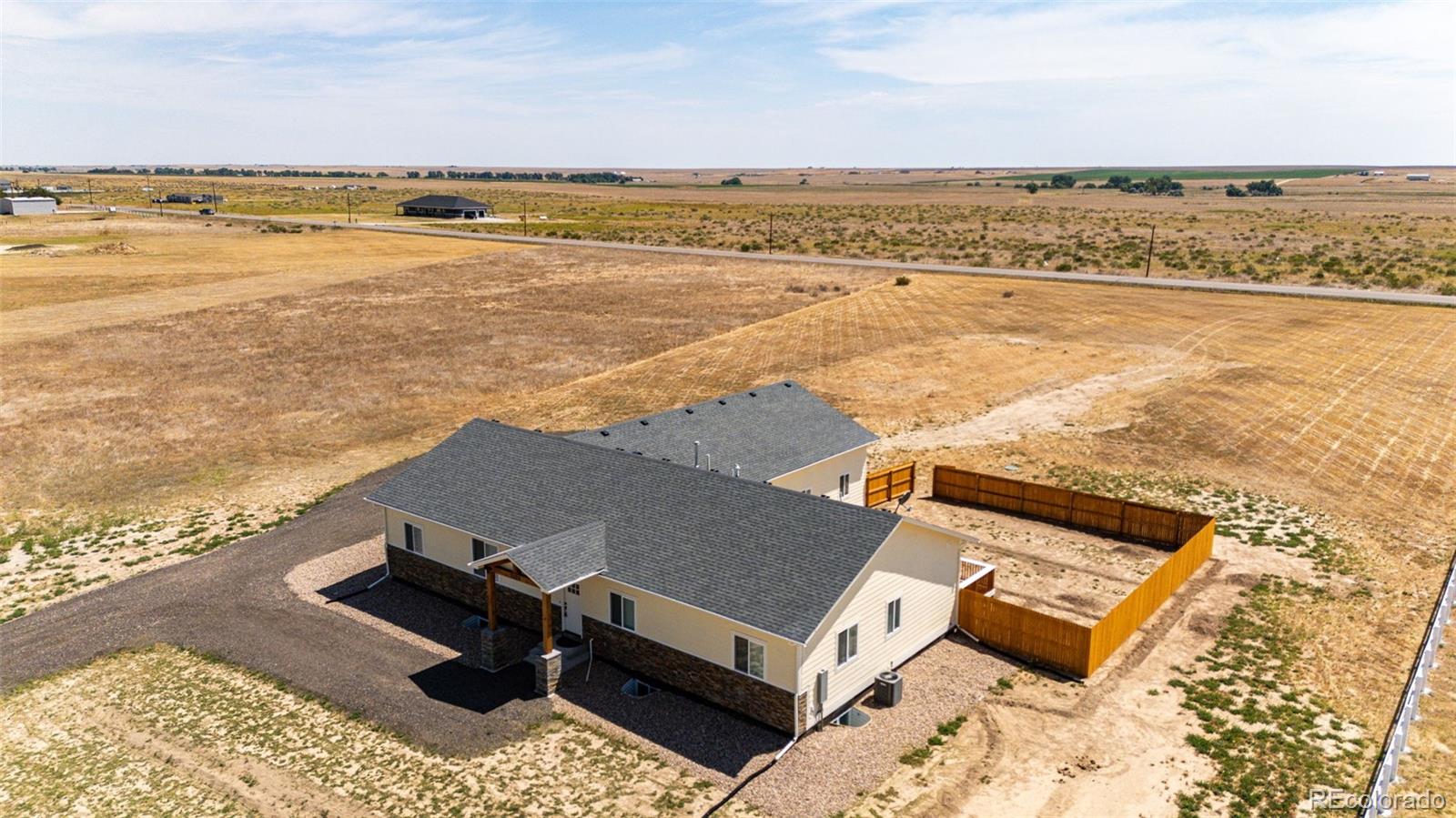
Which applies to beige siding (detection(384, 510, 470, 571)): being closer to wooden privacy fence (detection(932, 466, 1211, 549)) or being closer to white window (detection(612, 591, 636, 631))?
white window (detection(612, 591, 636, 631))

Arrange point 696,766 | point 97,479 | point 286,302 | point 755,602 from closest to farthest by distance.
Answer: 1. point 696,766
2. point 755,602
3. point 97,479
4. point 286,302

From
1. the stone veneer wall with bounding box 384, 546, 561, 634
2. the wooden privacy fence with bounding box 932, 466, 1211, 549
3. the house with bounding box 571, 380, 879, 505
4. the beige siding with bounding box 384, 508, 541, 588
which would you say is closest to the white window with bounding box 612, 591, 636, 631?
the stone veneer wall with bounding box 384, 546, 561, 634

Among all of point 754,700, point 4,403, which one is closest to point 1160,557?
point 754,700

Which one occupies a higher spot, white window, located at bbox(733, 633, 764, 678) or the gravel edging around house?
white window, located at bbox(733, 633, 764, 678)

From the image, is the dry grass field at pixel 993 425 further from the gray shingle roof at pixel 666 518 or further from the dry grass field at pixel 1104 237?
the dry grass field at pixel 1104 237

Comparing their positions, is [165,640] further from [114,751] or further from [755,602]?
[755,602]

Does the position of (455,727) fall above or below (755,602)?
below
